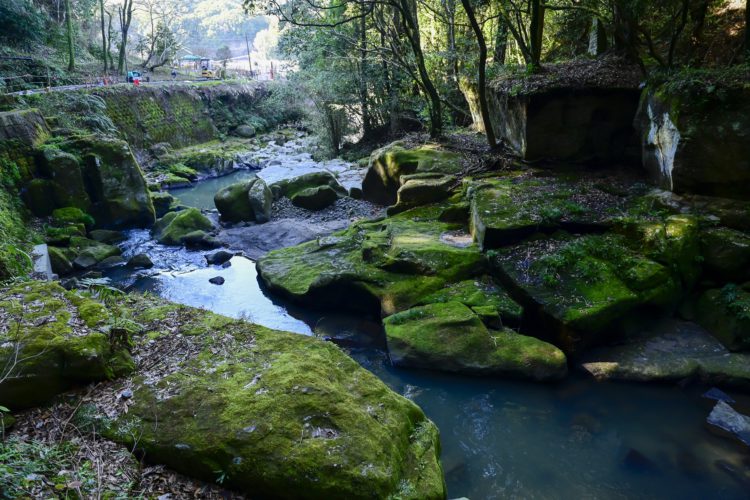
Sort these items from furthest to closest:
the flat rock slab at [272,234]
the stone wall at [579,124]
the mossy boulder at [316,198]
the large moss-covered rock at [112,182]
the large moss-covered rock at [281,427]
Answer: the mossy boulder at [316,198]
the large moss-covered rock at [112,182]
the flat rock slab at [272,234]
the stone wall at [579,124]
the large moss-covered rock at [281,427]

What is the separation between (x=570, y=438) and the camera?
6.68 m

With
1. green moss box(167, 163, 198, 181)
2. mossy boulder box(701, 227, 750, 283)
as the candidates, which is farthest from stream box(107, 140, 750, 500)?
green moss box(167, 163, 198, 181)

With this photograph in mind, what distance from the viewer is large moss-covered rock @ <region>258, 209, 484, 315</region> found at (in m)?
9.56

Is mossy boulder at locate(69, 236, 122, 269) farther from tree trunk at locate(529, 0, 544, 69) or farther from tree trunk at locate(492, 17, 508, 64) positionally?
tree trunk at locate(492, 17, 508, 64)

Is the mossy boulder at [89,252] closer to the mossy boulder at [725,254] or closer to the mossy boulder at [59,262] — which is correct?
the mossy boulder at [59,262]

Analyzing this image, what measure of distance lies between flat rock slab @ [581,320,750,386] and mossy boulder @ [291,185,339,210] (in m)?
11.1

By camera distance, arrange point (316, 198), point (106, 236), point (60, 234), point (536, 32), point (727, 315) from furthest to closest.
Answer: point (316, 198)
point (106, 236)
point (60, 234)
point (536, 32)
point (727, 315)

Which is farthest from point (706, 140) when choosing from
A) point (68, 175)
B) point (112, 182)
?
point (68, 175)

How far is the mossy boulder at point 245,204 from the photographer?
54.7ft

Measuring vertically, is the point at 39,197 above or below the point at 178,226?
above

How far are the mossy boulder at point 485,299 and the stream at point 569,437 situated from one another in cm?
112

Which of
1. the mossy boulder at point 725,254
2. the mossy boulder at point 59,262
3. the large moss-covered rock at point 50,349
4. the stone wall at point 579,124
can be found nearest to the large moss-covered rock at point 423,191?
the stone wall at point 579,124

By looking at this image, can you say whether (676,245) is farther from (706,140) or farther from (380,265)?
(380,265)

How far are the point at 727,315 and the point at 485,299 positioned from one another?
146 inches
